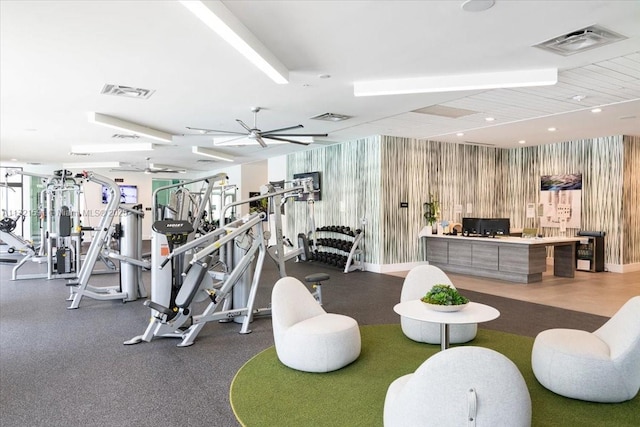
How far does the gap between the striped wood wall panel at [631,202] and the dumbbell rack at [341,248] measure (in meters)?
5.63

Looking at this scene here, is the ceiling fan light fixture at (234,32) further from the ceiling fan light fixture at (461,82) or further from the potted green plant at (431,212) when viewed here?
the potted green plant at (431,212)

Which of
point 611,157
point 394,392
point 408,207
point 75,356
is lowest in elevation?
point 75,356

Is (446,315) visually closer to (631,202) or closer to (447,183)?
(447,183)

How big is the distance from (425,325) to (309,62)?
115 inches

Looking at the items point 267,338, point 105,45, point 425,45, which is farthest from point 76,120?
point 425,45

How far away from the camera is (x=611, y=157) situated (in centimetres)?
908

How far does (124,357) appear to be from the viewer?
13.2ft

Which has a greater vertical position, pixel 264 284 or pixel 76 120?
pixel 76 120

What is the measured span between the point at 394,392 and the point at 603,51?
398cm

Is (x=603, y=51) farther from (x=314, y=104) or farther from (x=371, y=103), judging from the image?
(x=314, y=104)

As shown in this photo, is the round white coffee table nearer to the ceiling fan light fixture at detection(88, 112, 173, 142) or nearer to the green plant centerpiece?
the green plant centerpiece

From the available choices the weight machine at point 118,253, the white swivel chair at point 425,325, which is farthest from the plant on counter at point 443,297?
the weight machine at point 118,253

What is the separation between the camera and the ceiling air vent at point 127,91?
5352 mm

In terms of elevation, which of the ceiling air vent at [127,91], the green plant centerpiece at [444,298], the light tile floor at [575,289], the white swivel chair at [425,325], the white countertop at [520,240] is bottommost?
the light tile floor at [575,289]
